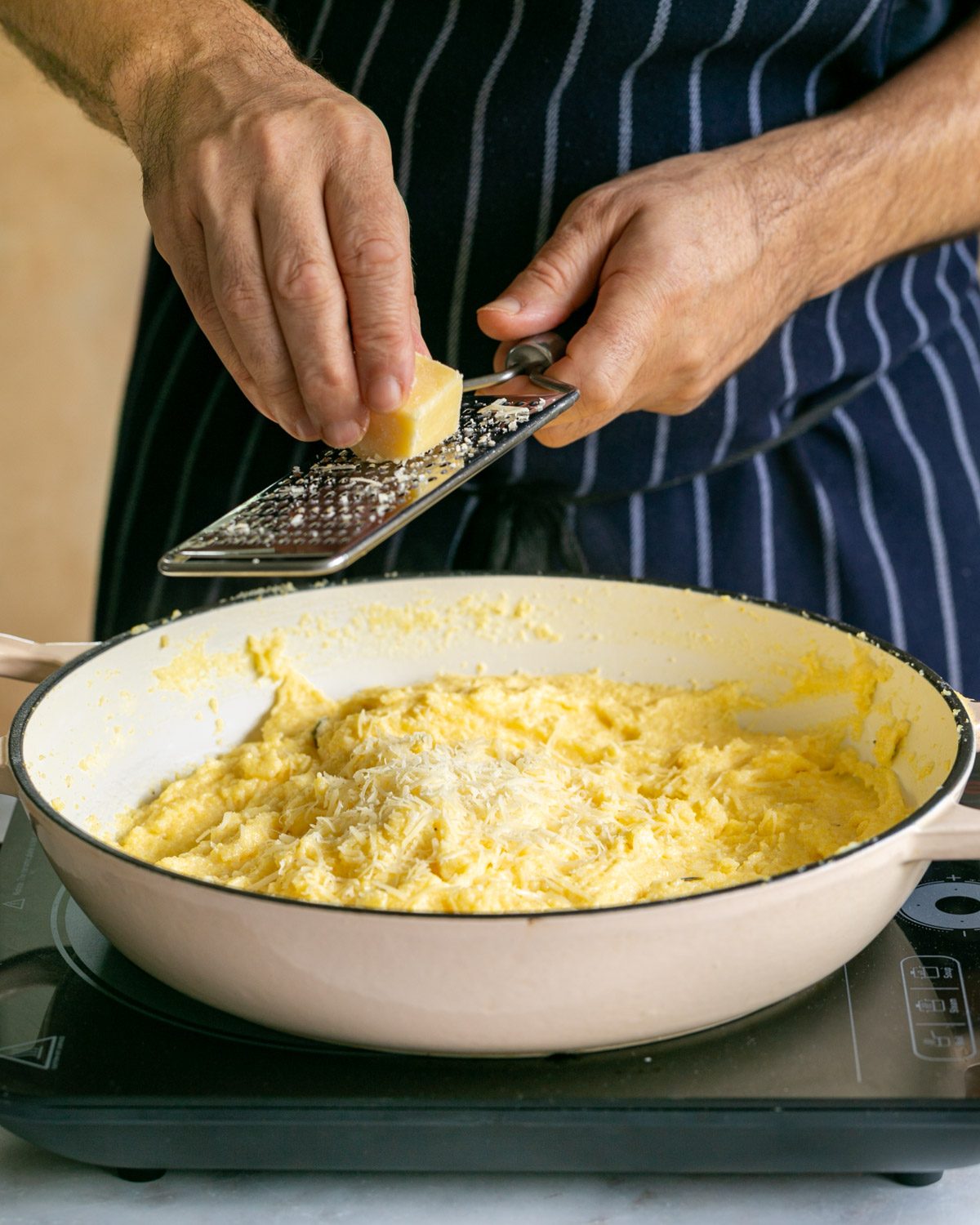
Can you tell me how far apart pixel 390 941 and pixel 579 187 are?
0.86 metres

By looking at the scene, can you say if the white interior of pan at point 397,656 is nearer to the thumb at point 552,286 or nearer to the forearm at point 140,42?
the thumb at point 552,286

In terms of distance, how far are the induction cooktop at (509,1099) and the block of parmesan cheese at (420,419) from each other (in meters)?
0.38

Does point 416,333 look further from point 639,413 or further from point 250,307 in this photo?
point 639,413

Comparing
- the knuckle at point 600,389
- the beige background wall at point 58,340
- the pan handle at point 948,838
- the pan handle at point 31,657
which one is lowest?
the beige background wall at point 58,340

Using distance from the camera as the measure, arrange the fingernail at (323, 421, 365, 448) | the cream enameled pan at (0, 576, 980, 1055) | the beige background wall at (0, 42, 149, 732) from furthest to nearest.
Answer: the beige background wall at (0, 42, 149, 732)
the fingernail at (323, 421, 365, 448)
the cream enameled pan at (0, 576, 980, 1055)

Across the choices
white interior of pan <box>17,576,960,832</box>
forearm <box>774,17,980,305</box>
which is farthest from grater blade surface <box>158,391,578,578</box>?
forearm <box>774,17,980,305</box>

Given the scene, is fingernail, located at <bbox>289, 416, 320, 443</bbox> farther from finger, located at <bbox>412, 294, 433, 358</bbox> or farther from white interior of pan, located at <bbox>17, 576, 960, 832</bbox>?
white interior of pan, located at <bbox>17, 576, 960, 832</bbox>

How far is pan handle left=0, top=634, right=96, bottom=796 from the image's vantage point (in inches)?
39.2

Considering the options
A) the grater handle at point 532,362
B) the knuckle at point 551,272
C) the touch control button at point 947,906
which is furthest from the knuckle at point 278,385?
the touch control button at point 947,906

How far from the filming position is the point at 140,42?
1.03 meters

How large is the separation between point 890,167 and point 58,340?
275 centimetres

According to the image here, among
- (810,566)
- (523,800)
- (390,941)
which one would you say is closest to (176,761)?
(523,800)

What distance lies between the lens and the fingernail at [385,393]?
843 mm

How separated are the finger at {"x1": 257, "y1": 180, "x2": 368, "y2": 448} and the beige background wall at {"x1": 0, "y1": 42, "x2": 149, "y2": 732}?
8.95 feet
